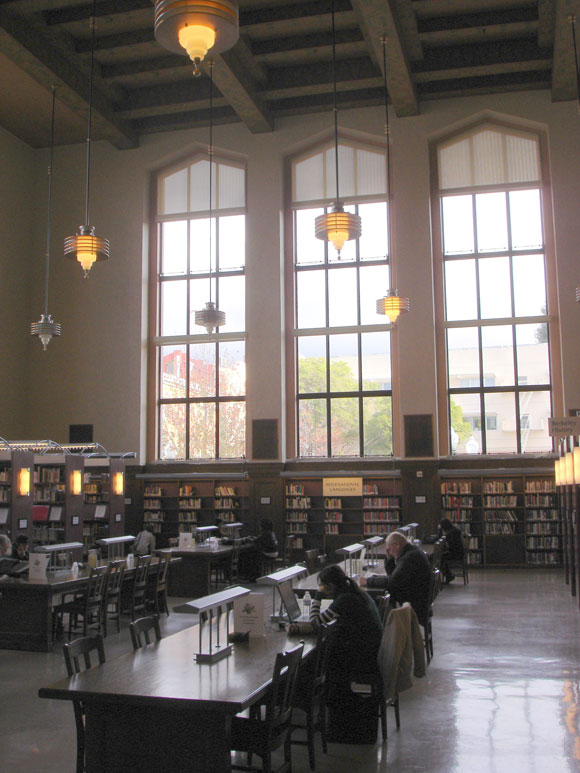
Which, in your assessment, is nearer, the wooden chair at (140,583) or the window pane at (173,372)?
the wooden chair at (140,583)

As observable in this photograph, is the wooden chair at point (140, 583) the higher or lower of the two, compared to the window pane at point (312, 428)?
lower

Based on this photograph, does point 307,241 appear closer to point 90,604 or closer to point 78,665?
point 90,604

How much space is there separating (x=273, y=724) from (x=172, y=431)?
1253 cm

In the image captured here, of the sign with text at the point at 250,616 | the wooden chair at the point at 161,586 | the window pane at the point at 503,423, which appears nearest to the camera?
the sign with text at the point at 250,616

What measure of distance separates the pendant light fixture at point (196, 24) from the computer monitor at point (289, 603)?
3.57m

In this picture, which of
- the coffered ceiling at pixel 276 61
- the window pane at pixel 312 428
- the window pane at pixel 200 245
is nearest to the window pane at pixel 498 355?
the window pane at pixel 312 428

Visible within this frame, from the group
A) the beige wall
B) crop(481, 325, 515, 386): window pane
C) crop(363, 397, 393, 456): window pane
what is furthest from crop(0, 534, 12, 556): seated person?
crop(481, 325, 515, 386): window pane

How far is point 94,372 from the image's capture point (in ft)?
52.6

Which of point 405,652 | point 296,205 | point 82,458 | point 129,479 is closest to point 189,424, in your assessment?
point 129,479

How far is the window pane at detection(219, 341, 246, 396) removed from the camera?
15570 millimetres

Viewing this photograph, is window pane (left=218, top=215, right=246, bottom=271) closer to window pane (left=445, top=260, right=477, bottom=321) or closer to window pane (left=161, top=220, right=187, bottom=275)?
window pane (left=161, top=220, right=187, bottom=275)

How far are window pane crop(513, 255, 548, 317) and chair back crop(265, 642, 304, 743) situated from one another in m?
11.9

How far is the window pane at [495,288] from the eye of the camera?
14500mm

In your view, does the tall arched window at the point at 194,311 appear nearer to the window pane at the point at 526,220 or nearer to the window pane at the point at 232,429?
the window pane at the point at 232,429
